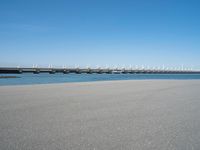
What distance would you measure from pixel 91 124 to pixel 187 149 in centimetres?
181

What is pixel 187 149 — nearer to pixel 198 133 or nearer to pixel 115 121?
pixel 198 133

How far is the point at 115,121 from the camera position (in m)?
4.31

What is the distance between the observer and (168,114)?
5062 millimetres

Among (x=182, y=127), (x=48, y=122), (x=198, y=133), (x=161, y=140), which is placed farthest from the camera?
(x=48, y=122)

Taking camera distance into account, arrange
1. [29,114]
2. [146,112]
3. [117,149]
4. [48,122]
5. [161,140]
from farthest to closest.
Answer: [146,112], [29,114], [48,122], [161,140], [117,149]

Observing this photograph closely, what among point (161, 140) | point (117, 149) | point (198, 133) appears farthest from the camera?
point (198, 133)

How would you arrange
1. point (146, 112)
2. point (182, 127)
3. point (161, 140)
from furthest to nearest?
point (146, 112) → point (182, 127) → point (161, 140)

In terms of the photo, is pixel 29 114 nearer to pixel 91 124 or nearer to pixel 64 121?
pixel 64 121

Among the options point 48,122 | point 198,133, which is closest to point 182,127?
point 198,133

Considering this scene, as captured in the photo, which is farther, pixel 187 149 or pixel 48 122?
pixel 48 122

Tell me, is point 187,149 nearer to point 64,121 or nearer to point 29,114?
point 64,121

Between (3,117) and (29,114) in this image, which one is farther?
(29,114)

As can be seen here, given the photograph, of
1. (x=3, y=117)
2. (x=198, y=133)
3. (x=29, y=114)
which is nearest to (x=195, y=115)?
(x=198, y=133)

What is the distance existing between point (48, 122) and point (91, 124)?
0.83m
